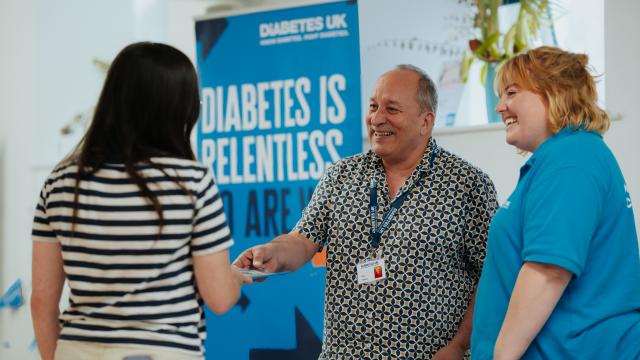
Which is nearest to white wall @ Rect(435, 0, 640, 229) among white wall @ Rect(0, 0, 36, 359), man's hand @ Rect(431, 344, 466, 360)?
man's hand @ Rect(431, 344, 466, 360)

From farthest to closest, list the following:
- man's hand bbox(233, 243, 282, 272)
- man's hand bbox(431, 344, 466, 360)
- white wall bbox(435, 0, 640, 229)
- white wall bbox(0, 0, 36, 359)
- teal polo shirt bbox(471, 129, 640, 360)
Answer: white wall bbox(0, 0, 36, 359)
white wall bbox(435, 0, 640, 229)
man's hand bbox(233, 243, 282, 272)
man's hand bbox(431, 344, 466, 360)
teal polo shirt bbox(471, 129, 640, 360)

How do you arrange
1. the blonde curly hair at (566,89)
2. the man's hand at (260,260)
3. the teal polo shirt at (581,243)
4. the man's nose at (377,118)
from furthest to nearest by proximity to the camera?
1. the man's nose at (377,118)
2. the man's hand at (260,260)
3. the blonde curly hair at (566,89)
4. the teal polo shirt at (581,243)

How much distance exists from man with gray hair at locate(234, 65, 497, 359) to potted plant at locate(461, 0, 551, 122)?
144 cm

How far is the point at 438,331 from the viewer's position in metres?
2.23

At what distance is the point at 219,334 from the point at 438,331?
6.18 ft

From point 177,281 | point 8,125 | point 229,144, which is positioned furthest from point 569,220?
point 8,125

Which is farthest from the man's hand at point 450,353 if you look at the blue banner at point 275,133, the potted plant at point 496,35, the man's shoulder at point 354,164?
the potted plant at point 496,35

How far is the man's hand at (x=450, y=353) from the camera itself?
2180mm

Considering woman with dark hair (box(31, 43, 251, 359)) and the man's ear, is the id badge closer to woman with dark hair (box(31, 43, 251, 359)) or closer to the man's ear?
the man's ear

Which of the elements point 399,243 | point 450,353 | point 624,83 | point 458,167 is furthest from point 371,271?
point 624,83

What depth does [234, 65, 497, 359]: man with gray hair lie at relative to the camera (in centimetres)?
224

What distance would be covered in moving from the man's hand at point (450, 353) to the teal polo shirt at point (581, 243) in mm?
603

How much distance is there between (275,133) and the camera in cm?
380

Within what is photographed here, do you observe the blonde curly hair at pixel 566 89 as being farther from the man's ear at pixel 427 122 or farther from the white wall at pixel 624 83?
the white wall at pixel 624 83
